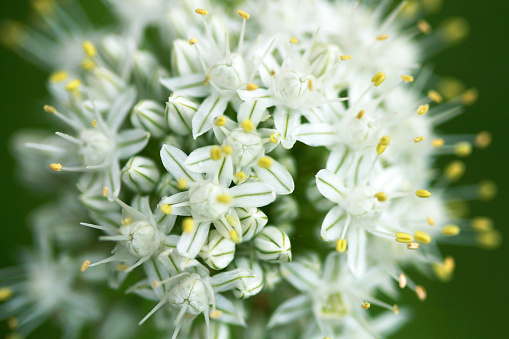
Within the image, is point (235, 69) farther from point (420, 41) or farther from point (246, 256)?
point (420, 41)

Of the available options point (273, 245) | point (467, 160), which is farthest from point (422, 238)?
point (467, 160)

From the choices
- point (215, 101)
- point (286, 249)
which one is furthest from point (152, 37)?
point (286, 249)

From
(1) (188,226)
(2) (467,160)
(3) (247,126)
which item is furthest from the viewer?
(2) (467,160)

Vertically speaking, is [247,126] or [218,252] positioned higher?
[247,126]

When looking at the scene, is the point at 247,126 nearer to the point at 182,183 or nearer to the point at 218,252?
the point at 182,183

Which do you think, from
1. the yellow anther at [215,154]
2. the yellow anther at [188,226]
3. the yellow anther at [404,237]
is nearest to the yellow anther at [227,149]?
the yellow anther at [215,154]

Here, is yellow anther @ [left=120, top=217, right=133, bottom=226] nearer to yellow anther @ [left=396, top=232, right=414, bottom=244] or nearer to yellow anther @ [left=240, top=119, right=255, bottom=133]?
yellow anther @ [left=240, top=119, right=255, bottom=133]
